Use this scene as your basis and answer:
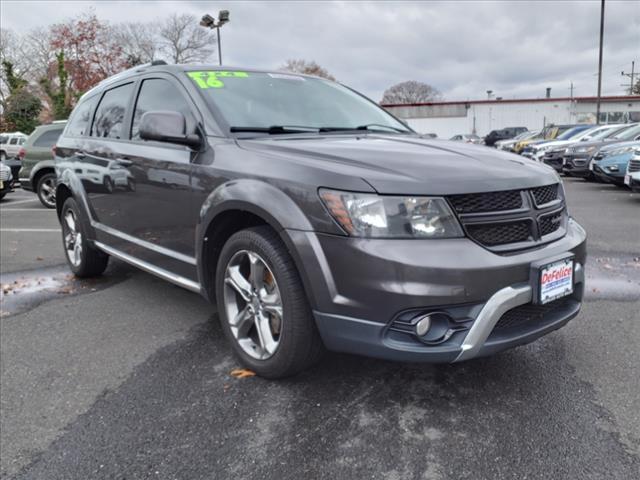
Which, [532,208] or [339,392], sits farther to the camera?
[339,392]

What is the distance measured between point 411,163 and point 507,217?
1.62 ft

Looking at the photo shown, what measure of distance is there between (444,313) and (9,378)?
244cm

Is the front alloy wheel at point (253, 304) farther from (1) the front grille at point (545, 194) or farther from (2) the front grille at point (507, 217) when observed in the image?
(1) the front grille at point (545, 194)

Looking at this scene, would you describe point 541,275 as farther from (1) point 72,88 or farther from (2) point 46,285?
(1) point 72,88

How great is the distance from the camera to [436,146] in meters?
2.88

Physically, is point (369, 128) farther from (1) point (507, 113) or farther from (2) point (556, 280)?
(1) point (507, 113)

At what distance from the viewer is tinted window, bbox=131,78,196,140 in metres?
3.23

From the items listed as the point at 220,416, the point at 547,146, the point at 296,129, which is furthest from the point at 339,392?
the point at 547,146

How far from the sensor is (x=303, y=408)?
2.49 meters

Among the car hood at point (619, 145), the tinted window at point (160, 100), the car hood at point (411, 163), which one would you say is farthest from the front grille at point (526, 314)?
the car hood at point (619, 145)

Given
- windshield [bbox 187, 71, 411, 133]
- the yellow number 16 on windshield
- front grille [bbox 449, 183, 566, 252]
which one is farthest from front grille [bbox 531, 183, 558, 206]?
the yellow number 16 on windshield

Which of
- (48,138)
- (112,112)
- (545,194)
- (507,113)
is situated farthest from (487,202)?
(507,113)

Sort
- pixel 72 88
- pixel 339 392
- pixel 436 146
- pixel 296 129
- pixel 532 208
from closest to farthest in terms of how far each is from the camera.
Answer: pixel 532 208 < pixel 339 392 < pixel 436 146 < pixel 296 129 < pixel 72 88

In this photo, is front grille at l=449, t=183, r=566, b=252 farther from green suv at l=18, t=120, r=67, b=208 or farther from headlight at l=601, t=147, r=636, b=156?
green suv at l=18, t=120, r=67, b=208
